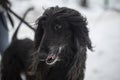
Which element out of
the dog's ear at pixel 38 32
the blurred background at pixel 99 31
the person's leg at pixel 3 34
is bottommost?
the blurred background at pixel 99 31

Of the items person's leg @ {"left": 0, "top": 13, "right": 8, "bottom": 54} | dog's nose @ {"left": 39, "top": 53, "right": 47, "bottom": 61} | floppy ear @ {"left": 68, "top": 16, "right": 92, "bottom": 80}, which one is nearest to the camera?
dog's nose @ {"left": 39, "top": 53, "right": 47, "bottom": 61}

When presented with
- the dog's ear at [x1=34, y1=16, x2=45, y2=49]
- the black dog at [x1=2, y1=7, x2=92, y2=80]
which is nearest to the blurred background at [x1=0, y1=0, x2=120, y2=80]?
the dog's ear at [x1=34, y1=16, x2=45, y2=49]

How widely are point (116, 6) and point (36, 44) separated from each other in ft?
27.3

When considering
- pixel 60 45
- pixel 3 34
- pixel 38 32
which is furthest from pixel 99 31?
pixel 60 45

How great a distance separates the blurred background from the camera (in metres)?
5.88

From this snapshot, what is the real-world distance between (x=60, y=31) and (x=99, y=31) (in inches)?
206

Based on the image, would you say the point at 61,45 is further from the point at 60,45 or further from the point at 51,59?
the point at 51,59

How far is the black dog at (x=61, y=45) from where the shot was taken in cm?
305

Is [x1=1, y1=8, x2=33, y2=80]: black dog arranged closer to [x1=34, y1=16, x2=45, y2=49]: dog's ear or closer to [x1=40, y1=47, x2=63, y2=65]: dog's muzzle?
[x1=34, y1=16, x2=45, y2=49]: dog's ear

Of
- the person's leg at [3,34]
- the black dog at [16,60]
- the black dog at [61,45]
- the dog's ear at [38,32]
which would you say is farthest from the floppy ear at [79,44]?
the person's leg at [3,34]

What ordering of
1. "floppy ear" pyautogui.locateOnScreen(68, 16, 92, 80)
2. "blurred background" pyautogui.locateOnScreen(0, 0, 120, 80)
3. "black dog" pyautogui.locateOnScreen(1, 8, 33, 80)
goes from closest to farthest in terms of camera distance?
"floppy ear" pyautogui.locateOnScreen(68, 16, 92, 80)
"black dog" pyautogui.locateOnScreen(1, 8, 33, 80)
"blurred background" pyautogui.locateOnScreen(0, 0, 120, 80)

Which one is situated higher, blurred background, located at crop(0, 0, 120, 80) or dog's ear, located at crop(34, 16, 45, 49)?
dog's ear, located at crop(34, 16, 45, 49)

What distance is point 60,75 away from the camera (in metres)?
3.27

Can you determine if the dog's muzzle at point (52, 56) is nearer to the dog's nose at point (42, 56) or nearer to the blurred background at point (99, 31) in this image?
the dog's nose at point (42, 56)
